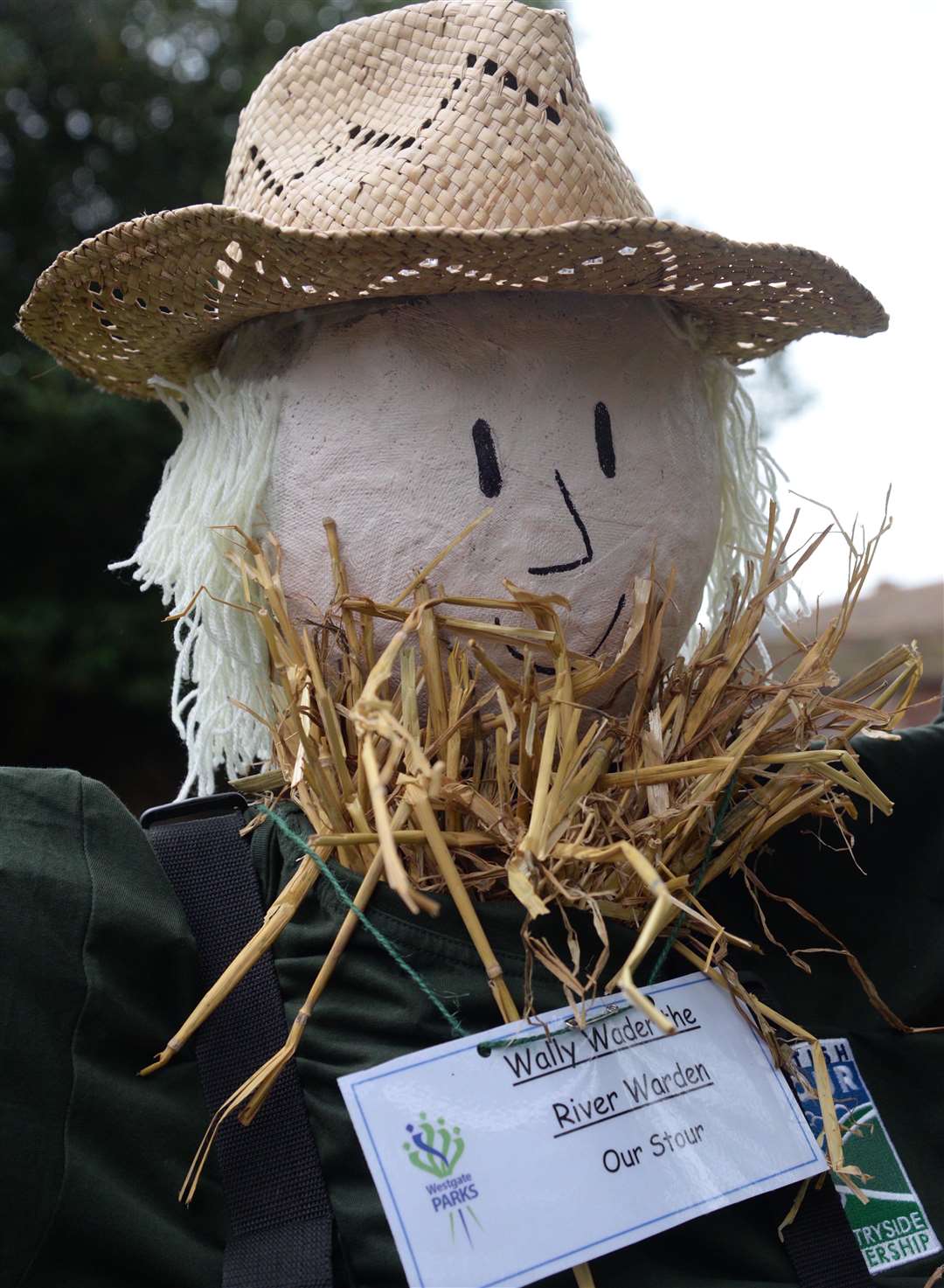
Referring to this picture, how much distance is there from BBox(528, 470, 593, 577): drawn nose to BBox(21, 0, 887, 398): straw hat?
159 mm

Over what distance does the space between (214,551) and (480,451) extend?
0.25m

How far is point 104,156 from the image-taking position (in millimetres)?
3682

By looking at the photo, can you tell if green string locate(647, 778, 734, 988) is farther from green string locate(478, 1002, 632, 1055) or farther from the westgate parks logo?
the westgate parks logo

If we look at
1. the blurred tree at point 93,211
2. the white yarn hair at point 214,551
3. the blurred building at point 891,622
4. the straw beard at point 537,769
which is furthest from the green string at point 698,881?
the blurred building at point 891,622

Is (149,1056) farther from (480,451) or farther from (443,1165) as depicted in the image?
(480,451)

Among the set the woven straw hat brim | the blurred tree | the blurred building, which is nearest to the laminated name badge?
the woven straw hat brim

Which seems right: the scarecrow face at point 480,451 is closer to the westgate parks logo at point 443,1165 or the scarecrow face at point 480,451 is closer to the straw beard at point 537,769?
the straw beard at point 537,769

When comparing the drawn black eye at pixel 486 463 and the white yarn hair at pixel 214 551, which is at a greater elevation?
the drawn black eye at pixel 486 463

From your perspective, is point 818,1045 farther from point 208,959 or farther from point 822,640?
point 208,959

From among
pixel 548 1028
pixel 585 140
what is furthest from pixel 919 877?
pixel 585 140

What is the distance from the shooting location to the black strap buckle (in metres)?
0.88

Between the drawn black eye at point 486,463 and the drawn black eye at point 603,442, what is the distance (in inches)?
3.6

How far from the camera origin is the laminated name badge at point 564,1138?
0.72 m

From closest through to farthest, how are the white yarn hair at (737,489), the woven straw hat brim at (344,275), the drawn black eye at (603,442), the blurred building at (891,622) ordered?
the woven straw hat brim at (344,275) < the drawn black eye at (603,442) < the white yarn hair at (737,489) < the blurred building at (891,622)
